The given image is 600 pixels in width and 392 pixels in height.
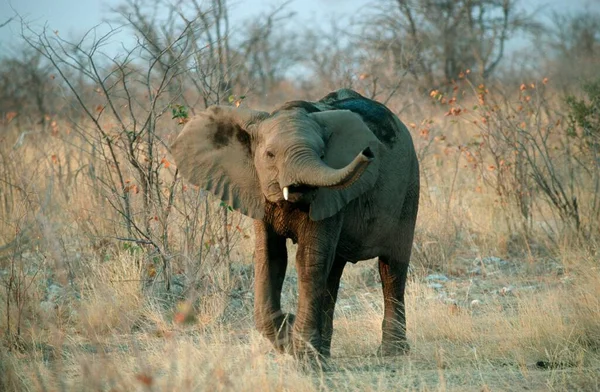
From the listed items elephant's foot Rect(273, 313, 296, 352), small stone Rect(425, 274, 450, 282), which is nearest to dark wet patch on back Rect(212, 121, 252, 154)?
elephant's foot Rect(273, 313, 296, 352)

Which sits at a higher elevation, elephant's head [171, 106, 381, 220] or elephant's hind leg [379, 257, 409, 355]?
elephant's head [171, 106, 381, 220]

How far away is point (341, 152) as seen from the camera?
219 inches

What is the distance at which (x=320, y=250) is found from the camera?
5.55 meters

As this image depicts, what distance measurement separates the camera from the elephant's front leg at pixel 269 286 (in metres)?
5.76

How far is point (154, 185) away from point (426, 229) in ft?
11.4

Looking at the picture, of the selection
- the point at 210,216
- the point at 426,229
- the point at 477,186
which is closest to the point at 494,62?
the point at 477,186

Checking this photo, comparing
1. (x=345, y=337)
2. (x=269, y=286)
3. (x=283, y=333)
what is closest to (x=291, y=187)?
(x=269, y=286)

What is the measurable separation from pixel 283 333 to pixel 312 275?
556 millimetres

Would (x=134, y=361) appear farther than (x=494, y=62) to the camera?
No

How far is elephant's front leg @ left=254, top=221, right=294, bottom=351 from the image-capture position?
5758 mm

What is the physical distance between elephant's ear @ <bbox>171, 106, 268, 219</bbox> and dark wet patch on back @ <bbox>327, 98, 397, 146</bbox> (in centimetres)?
105

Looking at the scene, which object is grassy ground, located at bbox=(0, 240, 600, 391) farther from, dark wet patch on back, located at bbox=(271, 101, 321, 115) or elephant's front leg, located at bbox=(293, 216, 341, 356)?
dark wet patch on back, located at bbox=(271, 101, 321, 115)

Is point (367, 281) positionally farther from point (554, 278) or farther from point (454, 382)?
point (454, 382)

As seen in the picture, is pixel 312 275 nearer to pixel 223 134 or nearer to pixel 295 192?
pixel 295 192
